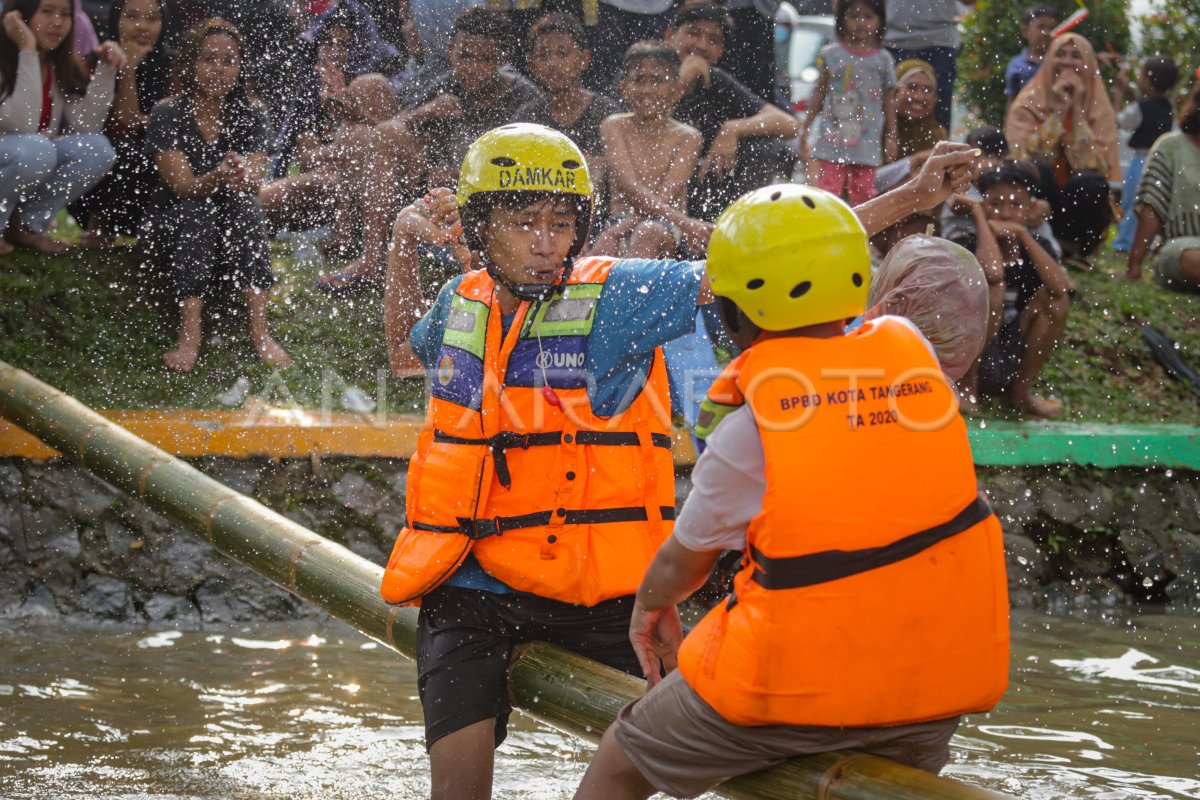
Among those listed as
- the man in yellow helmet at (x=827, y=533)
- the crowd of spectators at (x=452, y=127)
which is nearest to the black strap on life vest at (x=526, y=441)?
the man in yellow helmet at (x=827, y=533)

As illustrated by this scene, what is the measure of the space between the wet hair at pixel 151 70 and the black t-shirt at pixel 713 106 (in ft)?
9.91

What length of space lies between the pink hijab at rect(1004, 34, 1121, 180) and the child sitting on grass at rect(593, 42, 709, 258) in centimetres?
265

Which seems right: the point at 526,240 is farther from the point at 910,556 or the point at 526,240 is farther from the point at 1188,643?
the point at 1188,643

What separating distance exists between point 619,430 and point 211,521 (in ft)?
7.29

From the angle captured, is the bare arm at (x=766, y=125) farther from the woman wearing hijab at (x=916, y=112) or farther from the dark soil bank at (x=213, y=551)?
the dark soil bank at (x=213, y=551)

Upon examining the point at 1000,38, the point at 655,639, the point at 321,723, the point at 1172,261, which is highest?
the point at 1000,38

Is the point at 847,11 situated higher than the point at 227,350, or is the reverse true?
the point at 847,11

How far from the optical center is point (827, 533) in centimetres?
269

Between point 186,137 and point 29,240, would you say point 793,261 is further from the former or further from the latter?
point 29,240

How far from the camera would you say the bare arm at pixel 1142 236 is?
10.8m

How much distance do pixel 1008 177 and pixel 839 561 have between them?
661 cm

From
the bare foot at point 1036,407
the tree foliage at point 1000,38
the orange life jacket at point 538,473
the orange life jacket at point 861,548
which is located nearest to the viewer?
the orange life jacket at point 861,548

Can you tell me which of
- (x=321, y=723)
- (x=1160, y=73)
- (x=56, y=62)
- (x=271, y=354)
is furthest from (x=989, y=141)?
(x=321, y=723)

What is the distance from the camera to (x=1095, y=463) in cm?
840
